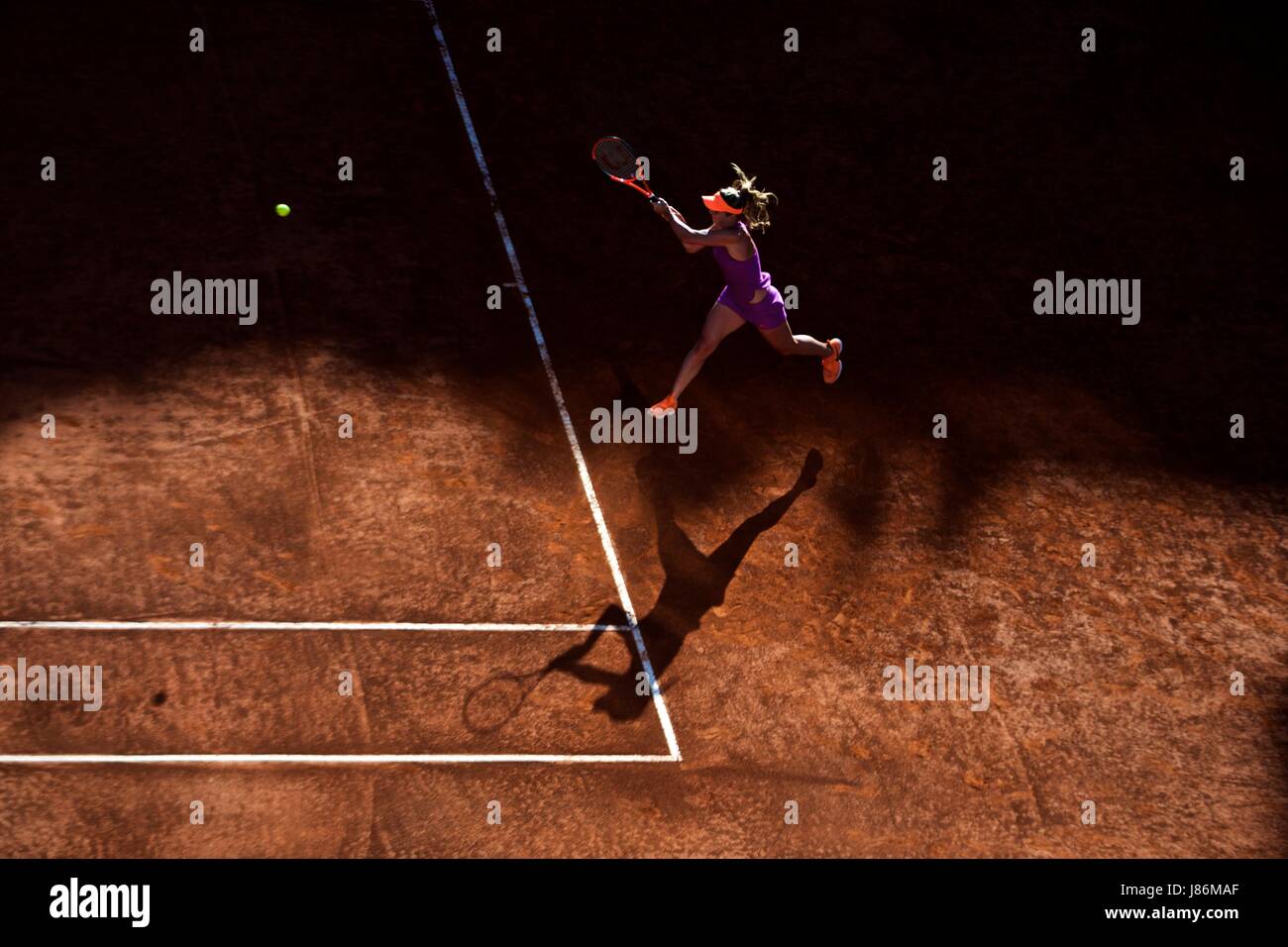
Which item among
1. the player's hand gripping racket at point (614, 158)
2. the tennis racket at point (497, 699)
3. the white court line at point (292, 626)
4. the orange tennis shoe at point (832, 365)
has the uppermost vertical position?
the player's hand gripping racket at point (614, 158)

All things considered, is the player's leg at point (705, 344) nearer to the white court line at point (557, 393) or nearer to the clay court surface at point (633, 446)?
the clay court surface at point (633, 446)

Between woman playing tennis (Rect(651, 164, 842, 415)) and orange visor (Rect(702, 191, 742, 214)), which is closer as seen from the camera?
orange visor (Rect(702, 191, 742, 214))

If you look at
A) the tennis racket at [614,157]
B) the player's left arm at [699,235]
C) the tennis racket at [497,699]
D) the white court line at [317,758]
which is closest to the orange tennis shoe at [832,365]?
the player's left arm at [699,235]

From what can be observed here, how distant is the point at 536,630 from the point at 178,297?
431 centimetres

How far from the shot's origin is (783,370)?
9797 millimetres

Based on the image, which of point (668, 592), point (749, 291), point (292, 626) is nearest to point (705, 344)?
point (749, 291)

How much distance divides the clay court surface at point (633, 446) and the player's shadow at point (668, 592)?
3cm

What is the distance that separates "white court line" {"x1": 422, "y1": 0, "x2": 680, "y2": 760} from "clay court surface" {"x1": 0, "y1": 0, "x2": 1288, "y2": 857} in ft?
0.21

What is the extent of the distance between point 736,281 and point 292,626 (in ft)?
13.1

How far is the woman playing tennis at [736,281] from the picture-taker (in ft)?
27.1

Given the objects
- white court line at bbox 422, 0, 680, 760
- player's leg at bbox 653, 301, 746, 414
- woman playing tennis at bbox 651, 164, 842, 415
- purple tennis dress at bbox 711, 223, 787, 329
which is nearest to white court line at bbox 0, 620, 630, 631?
white court line at bbox 422, 0, 680, 760

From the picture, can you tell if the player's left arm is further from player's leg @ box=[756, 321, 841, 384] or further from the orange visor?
player's leg @ box=[756, 321, 841, 384]

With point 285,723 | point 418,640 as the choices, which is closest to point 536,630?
point 418,640

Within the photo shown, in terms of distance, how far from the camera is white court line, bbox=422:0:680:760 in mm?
7324
